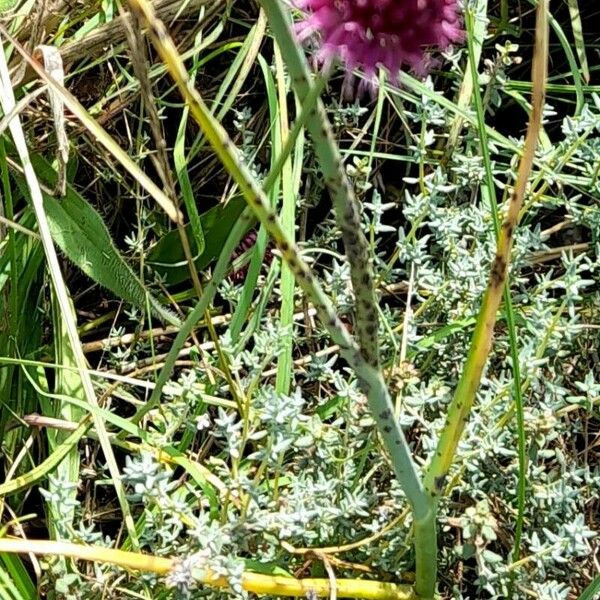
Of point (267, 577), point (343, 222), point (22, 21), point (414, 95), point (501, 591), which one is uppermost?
point (22, 21)

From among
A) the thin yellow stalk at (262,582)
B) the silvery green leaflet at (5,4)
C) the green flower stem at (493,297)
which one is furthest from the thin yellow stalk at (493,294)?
the silvery green leaflet at (5,4)

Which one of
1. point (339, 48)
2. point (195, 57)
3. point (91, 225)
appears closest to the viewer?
point (339, 48)

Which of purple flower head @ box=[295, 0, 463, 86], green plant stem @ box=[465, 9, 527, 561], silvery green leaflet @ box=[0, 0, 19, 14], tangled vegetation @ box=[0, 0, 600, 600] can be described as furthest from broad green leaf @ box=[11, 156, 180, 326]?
purple flower head @ box=[295, 0, 463, 86]

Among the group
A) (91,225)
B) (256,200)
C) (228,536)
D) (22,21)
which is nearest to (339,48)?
(256,200)

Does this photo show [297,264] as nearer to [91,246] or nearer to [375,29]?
[375,29]

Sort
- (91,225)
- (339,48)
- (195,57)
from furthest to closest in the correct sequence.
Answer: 1. (195,57)
2. (91,225)
3. (339,48)

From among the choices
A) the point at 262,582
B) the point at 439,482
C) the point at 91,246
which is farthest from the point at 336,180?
the point at 91,246

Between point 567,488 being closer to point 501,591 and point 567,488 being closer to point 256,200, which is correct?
point 501,591
